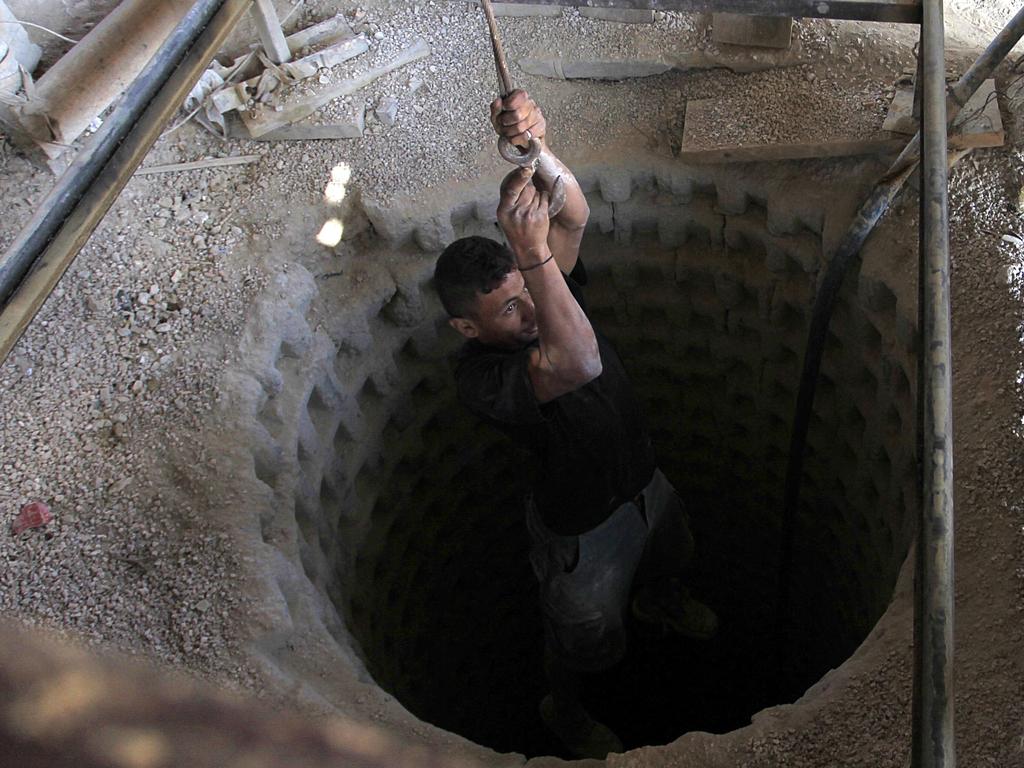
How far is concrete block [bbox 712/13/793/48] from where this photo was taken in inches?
142

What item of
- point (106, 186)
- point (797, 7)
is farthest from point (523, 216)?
point (797, 7)

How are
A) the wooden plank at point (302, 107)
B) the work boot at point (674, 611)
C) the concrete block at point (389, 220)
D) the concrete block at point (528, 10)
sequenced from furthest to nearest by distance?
1. the work boot at point (674, 611)
2. the concrete block at point (528, 10)
3. the wooden plank at point (302, 107)
4. the concrete block at point (389, 220)

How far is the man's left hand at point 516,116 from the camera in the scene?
2398mm

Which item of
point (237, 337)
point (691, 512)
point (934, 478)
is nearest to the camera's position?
point (934, 478)

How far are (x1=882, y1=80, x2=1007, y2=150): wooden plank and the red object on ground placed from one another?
2849mm

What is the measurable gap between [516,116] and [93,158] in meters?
0.96

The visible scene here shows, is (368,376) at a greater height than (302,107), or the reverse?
(302,107)

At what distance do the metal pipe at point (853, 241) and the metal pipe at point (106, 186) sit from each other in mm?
1710

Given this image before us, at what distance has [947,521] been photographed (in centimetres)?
176

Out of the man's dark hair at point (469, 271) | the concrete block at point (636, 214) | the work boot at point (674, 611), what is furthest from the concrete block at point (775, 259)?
the work boot at point (674, 611)

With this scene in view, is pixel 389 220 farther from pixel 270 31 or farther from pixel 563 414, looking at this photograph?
pixel 563 414

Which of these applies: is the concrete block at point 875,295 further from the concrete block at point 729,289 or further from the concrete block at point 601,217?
the concrete block at point 601,217

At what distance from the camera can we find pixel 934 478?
71.4 inches

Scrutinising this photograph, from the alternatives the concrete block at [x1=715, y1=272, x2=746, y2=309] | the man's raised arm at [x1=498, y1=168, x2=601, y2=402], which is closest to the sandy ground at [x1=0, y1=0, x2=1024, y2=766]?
the concrete block at [x1=715, y1=272, x2=746, y2=309]
